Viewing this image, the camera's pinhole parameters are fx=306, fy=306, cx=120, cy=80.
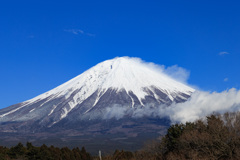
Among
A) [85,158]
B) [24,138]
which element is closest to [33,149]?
[85,158]

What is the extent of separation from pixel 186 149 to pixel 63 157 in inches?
1092

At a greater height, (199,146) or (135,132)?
(135,132)

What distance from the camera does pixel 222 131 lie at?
33812 millimetres

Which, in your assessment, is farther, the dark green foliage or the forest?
the dark green foliage

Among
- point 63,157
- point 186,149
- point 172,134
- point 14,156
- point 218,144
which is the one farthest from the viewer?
point 63,157

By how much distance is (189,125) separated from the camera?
44094 millimetres

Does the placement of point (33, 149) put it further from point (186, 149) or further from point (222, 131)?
point (222, 131)

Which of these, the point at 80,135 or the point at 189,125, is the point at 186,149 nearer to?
the point at 189,125

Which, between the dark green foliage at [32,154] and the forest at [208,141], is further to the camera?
the dark green foliage at [32,154]

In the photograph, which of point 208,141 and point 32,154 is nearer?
point 208,141

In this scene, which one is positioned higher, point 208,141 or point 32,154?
point 208,141

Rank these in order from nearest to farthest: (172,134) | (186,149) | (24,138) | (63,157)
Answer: (186,149) < (172,134) < (63,157) < (24,138)

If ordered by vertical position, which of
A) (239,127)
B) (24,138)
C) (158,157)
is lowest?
(158,157)

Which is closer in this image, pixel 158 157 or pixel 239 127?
pixel 239 127
